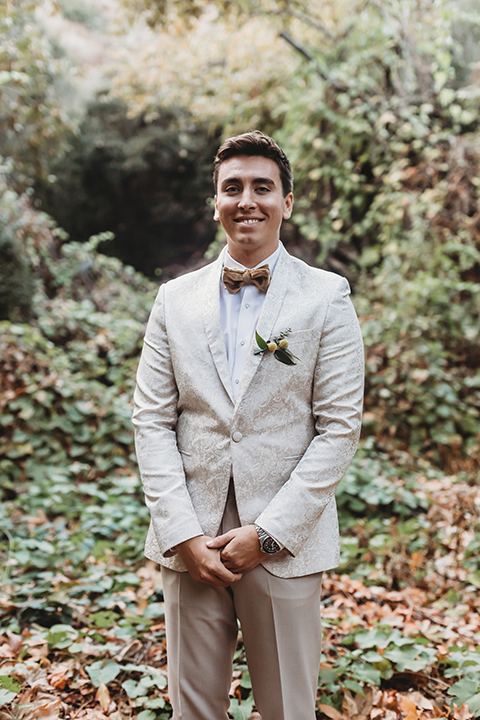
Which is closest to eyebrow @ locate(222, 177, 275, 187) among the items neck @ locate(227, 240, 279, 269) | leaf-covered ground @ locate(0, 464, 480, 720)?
neck @ locate(227, 240, 279, 269)

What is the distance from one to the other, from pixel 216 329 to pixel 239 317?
80 mm

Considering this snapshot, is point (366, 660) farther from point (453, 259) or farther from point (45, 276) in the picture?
point (45, 276)

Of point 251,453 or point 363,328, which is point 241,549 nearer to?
point 251,453

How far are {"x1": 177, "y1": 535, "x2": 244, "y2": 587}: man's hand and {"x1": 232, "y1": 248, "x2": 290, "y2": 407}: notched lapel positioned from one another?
36 cm

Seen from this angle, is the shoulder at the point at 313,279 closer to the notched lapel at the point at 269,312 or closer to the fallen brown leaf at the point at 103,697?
the notched lapel at the point at 269,312

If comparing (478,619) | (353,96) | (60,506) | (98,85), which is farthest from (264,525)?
(98,85)

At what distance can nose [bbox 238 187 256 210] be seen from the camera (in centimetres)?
149

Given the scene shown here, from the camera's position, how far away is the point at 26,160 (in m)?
7.09

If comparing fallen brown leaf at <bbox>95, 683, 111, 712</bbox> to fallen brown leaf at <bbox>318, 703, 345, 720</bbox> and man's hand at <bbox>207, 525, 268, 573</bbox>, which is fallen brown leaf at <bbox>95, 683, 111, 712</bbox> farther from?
man's hand at <bbox>207, 525, 268, 573</bbox>

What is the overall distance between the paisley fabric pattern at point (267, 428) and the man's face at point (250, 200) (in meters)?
0.12

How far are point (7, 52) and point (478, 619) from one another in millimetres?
5832

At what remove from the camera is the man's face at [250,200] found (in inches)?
59.6

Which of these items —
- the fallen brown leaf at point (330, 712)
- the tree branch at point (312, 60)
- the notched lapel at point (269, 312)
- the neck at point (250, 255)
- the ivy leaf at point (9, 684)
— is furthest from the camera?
the tree branch at point (312, 60)

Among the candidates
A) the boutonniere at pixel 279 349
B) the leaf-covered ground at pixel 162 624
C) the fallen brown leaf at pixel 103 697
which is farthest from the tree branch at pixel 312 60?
the fallen brown leaf at pixel 103 697
